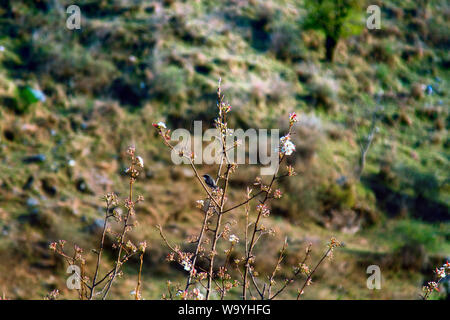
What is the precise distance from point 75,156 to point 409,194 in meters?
8.06

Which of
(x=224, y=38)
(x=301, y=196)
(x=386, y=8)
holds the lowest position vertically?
(x=301, y=196)

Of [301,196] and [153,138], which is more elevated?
[153,138]

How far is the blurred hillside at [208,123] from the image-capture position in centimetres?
702

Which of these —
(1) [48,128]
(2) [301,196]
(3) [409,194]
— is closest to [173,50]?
(1) [48,128]

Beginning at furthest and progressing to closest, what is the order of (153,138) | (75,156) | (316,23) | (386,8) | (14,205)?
(386,8) < (316,23) < (153,138) < (75,156) < (14,205)

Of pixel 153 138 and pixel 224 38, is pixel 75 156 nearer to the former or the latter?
pixel 153 138

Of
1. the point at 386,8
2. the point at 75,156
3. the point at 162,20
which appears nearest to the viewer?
the point at 75,156

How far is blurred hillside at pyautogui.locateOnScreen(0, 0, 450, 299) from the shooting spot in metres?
7.02

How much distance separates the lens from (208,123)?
31.6 ft

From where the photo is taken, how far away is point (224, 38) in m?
12.3

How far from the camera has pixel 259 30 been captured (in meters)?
13.1

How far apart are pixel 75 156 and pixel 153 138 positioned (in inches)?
71.9
